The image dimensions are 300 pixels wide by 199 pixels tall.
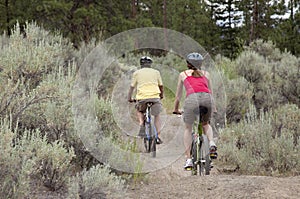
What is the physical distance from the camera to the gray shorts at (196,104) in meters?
5.91

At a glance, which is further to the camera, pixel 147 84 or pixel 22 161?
pixel 147 84

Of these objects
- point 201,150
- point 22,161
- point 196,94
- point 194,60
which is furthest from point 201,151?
point 22,161

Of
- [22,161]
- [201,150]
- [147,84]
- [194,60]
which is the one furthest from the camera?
[147,84]

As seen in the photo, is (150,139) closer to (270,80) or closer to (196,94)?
(196,94)

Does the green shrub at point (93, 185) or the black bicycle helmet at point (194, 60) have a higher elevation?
the black bicycle helmet at point (194, 60)

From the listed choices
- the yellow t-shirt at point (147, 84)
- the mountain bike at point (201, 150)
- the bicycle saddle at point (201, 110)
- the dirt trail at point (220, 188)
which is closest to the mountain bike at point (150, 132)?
the yellow t-shirt at point (147, 84)

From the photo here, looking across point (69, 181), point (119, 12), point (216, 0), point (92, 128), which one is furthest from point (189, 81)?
point (216, 0)

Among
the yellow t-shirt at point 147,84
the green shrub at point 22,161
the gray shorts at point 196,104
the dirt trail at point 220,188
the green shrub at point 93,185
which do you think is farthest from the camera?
the yellow t-shirt at point 147,84

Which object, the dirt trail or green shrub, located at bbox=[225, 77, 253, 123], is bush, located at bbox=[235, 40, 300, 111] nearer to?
green shrub, located at bbox=[225, 77, 253, 123]

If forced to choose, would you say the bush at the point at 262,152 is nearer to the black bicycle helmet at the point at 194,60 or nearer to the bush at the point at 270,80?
the black bicycle helmet at the point at 194,60

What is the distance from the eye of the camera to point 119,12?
18.4 meters

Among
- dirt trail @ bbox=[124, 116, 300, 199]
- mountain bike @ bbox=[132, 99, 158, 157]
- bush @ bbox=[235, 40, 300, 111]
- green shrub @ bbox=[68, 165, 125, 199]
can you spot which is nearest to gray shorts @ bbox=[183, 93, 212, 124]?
dirt trail @ bbox=[124, 116, 300, 199]

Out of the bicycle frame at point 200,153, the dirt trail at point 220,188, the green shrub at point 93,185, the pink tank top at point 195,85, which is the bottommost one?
the dirt trail at point 220,188

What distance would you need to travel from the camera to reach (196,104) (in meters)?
5.91
